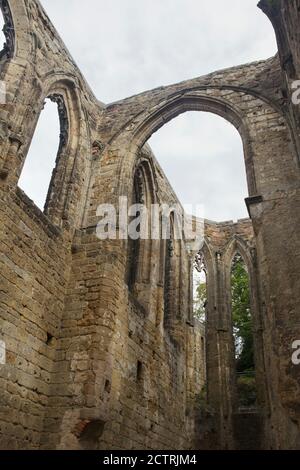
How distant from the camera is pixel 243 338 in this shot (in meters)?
14.7

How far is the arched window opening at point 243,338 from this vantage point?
12.8 metres

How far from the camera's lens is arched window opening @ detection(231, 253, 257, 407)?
12766mm

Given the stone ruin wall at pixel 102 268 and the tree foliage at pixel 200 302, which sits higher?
the tree foliage at pixel 200 302

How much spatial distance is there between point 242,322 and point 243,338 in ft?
1.86

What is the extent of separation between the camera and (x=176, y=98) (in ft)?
30.8

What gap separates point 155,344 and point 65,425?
309 centimetres

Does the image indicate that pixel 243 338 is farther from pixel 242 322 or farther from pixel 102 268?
pixel 102 268

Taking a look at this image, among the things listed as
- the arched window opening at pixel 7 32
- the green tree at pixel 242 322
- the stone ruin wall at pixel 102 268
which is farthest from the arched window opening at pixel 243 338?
the arched window opening at pixel 7 32

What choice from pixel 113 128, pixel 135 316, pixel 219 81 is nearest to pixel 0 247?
pixel 135 316

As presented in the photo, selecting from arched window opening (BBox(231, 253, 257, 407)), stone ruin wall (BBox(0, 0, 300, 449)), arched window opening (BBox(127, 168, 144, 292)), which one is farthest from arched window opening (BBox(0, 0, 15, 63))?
arched window opening (BBox(231, 253, 257, 407))

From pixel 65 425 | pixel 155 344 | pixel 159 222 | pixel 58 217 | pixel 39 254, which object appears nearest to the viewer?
pixel 65 425

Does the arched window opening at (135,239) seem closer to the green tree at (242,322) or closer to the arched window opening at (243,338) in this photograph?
the arched window opening at (243,338)

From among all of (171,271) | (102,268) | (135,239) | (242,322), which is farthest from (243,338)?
(102,268)

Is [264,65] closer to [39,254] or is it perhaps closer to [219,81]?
[219,81]
